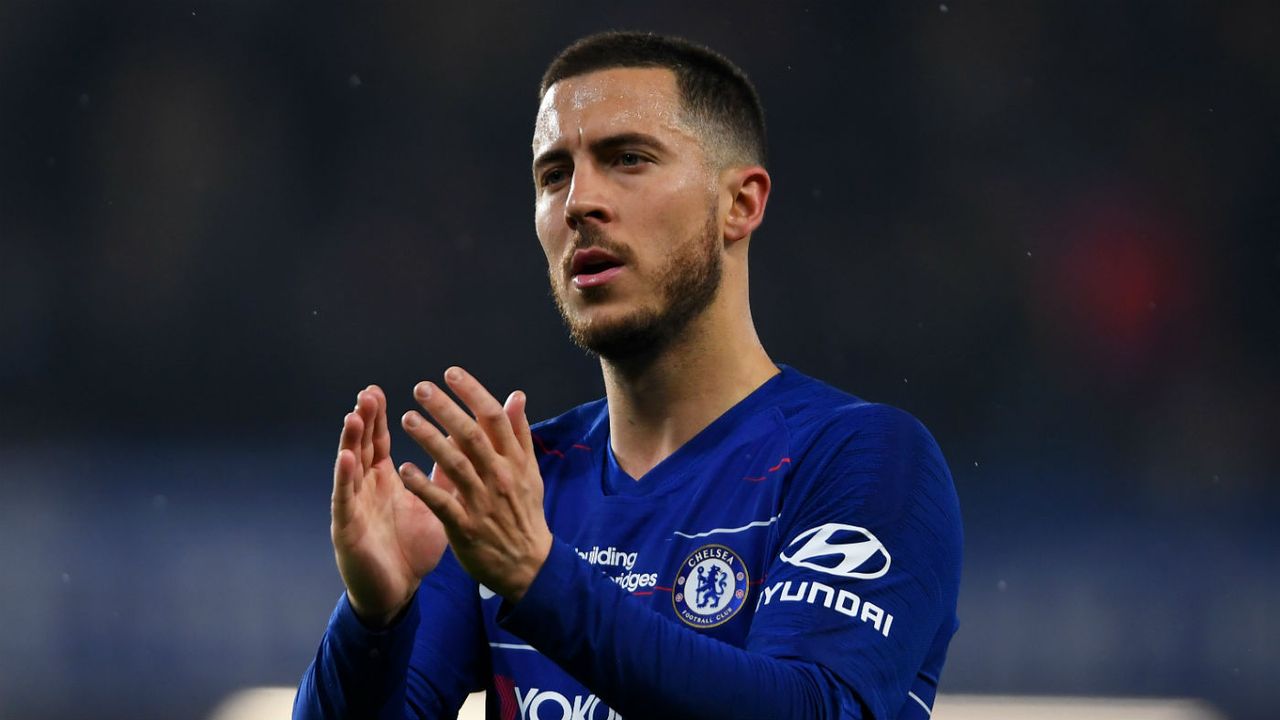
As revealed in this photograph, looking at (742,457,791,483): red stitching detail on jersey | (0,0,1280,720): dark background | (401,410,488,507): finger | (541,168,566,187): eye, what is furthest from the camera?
(0,0,1280,720): dark background

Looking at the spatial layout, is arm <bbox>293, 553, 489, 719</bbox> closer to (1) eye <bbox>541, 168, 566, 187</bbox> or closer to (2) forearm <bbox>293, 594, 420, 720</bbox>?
(2) forearm <bbox>293, 594, 420, 720</bbox>

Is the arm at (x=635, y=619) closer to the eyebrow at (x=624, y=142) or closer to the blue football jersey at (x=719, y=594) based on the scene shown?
the blue football jersey at (x=719, y=594)

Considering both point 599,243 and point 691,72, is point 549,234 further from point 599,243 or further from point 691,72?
point 691,72

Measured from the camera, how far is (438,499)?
1.76m

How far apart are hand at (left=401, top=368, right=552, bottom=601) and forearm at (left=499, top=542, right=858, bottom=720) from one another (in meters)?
0.04

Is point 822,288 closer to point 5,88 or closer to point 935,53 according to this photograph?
point 935,53

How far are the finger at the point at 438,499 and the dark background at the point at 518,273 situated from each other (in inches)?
217

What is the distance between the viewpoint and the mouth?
8.38 ft

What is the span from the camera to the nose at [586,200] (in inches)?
Answer: 101

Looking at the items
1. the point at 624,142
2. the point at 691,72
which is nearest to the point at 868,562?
the point at 624,142

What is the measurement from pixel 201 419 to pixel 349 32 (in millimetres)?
2495

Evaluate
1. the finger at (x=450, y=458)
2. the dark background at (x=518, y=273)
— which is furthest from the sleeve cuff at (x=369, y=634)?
the dark background at (x=518, y=273)

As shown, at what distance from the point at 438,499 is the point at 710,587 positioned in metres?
0.72

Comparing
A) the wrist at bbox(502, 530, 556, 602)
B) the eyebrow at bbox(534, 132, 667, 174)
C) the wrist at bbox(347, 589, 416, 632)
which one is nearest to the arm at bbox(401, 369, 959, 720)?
the wrist at bbox(502, 530, 556, 602)
